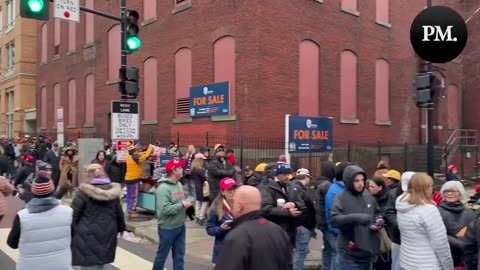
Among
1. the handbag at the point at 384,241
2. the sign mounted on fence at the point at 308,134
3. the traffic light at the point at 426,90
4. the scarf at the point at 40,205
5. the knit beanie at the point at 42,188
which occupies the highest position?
the traffic light at the point at 426,90

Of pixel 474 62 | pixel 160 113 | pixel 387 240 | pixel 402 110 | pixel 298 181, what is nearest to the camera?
pixel 387 240

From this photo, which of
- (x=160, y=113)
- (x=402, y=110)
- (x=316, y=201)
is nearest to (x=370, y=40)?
(x=402, y=110)

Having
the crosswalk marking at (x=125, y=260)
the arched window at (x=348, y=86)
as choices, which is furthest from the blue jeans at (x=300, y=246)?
the arched window at (x=348, y=86)

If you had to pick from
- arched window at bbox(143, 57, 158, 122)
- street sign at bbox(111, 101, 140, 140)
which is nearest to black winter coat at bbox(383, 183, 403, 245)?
street sign at bbox(111, 101, 140, 140)

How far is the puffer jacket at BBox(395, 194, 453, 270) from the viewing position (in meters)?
4.13

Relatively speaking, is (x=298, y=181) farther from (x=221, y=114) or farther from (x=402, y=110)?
(x=402, y=110)

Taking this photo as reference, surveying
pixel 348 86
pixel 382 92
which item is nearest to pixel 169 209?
pixel 348 86

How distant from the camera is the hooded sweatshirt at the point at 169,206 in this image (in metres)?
5.69

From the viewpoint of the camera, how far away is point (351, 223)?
4.70 metres

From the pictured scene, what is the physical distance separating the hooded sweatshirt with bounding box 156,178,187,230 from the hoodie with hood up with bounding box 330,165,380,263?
202 centimetres

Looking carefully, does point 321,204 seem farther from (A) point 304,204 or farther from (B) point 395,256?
(B) point 395,256

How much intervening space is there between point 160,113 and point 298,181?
13908mm

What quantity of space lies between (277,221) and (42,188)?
262cm

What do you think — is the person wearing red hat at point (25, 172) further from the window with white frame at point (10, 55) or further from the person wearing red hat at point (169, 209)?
the window with white frame at point (10, 55)
